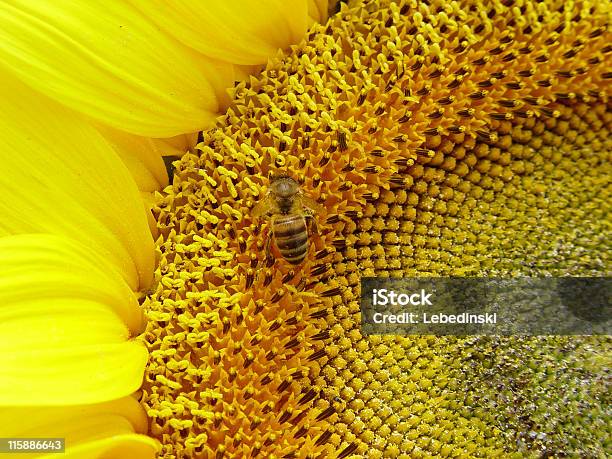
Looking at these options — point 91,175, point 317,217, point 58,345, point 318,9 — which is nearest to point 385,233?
point 317,217

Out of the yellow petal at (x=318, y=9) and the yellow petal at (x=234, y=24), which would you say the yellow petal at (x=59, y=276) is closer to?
the yellow petal at (x=234, y=24)

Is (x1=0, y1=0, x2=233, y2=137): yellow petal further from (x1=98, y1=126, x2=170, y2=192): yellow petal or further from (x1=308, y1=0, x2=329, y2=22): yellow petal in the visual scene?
(x1=308, y1=0, x2=329, y2=22): yellow petal

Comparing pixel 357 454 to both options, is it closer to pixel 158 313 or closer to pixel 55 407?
pixel 158 313

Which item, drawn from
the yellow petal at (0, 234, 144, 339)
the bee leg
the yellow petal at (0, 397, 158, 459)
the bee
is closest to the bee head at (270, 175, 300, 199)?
the bee

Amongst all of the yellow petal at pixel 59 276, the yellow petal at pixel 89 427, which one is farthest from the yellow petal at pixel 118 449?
the yellow petal at pixel 59 276

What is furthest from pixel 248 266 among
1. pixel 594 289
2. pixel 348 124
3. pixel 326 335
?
pixel 594 289
